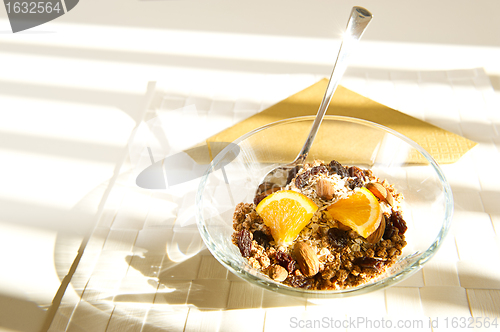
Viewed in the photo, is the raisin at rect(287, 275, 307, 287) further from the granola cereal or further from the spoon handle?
the spoon handle

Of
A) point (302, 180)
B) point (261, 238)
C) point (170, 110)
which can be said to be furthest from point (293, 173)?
point (170, 110)

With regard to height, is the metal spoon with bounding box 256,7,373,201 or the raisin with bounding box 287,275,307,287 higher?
the metal spoon with bounding box 256,7,373,201

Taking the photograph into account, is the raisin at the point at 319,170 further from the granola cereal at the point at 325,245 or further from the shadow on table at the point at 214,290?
the shadow on table at the point at 214,290

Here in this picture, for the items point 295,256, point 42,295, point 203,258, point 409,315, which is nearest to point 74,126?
point 42,295

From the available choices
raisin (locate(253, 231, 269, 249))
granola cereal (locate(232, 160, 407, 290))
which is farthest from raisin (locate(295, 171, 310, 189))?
raisin (locate(253, 231, 269, 249))

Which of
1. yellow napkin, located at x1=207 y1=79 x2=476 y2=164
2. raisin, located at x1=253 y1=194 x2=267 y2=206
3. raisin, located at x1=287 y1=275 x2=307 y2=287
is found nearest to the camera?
raisin, located at x1=287 y1=275 x2=307 y2=287

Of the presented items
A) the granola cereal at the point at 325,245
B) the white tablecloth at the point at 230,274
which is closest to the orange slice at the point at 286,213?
the granola cereal at the point at 325,245

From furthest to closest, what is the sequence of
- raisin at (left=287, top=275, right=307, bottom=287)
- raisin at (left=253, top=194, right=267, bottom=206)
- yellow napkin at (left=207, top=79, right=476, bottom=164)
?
1. yellow napkin at (left=207, top=79, right=476, bottom=164)
2. raisin at (left=253, top=194, right=267, bottom=206)
3. raisin at (left=287, top=275, right=307, bottom=287)

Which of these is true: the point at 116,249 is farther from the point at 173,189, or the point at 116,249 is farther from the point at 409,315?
the point at 409,315
